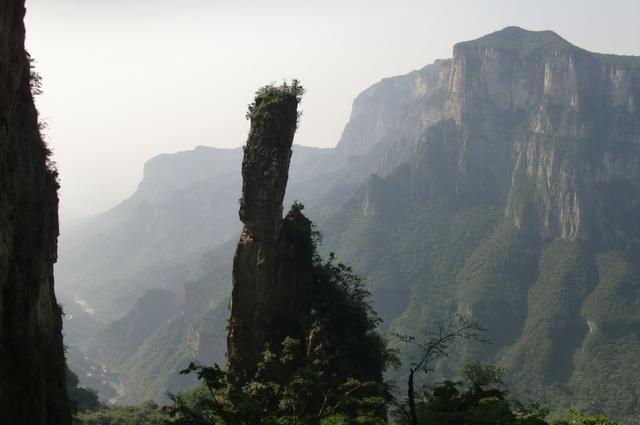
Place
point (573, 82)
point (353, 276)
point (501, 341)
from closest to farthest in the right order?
point (353, 276)
point (501, 341)
point (573, 82)

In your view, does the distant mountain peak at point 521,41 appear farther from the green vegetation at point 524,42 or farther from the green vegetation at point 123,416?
the green vegetation at point 123,416

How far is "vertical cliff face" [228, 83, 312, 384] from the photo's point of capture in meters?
32.0

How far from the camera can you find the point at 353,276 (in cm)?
4231

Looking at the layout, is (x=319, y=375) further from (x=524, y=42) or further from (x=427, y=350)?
(x=524, y=42)

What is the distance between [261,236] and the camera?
32.2 m

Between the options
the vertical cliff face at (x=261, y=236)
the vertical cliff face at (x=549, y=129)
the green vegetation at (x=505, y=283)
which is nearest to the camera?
the vertical cliff face at (x=261, y=236)

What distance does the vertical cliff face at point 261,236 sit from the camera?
32.0m

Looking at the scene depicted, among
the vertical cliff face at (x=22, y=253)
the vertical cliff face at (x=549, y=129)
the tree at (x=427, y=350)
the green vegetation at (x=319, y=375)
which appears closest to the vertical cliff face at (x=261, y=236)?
the green vegetation at (x=319, y=375)

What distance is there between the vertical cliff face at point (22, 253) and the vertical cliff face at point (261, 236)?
11.1 m

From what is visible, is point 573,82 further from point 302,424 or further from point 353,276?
point 302,424

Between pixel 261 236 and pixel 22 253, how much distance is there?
1558 cm

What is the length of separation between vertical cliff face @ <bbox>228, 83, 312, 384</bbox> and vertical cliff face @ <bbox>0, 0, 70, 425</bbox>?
11079 millimetres

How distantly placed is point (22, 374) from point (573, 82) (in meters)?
A: 172

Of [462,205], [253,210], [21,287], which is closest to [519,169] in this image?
[462,205]
